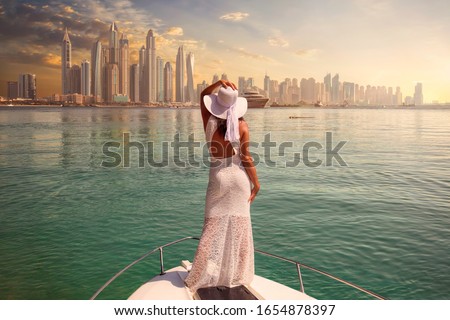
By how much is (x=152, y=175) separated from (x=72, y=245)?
1234cm

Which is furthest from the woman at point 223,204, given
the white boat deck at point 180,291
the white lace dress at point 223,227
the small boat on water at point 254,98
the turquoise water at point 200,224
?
the small boat on water at point 254,98

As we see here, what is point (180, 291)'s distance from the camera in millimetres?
5035

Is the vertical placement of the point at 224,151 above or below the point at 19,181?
above

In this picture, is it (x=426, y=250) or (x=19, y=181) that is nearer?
(x=426, y=250)

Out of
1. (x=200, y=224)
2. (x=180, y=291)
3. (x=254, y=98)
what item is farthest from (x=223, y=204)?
(x=254, y=98)

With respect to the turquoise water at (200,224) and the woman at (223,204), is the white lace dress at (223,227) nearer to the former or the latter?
the woman at (223,204)

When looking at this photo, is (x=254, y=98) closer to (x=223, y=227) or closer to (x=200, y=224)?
(x=200, y=224)

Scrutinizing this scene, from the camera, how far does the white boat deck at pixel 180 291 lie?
16.1 feet

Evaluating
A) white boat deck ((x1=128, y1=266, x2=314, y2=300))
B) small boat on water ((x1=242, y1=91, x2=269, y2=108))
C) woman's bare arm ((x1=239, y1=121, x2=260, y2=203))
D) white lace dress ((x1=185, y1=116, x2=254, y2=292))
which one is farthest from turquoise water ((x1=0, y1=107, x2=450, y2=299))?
small boat on water ((x1=242, y1=91, x2=269, y2=108))

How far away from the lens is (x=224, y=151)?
16.4 feet

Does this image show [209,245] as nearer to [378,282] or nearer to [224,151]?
[224,151]
